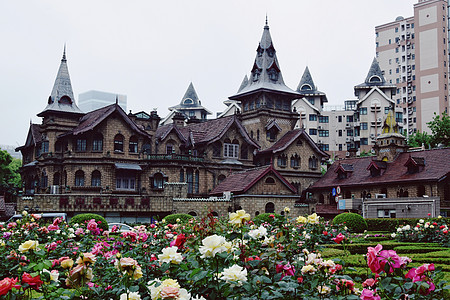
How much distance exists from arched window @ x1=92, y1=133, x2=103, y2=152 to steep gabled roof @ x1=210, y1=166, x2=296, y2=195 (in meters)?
11.6

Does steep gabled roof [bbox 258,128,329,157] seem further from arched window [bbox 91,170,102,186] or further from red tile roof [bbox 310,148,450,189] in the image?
arched window [bbox 91,170,102,186]

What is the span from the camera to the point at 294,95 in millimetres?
61469

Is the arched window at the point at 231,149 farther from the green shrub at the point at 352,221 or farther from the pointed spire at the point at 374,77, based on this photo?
the pointed spire at the point at 374,77

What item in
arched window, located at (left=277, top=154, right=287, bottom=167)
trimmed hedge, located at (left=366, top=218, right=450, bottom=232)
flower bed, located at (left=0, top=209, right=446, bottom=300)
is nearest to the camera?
flower bed, located at (left=0, top=209, right=446, bottom=300)

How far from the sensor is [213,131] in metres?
55.5

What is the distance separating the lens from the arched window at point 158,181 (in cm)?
4972

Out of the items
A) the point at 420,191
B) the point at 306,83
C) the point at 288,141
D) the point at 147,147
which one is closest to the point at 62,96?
the point at 147,147

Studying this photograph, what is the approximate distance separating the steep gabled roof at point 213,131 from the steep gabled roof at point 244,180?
5354 millimetres

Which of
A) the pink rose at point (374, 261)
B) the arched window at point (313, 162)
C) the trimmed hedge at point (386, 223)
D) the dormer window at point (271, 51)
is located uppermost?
the dormer window at point (271, 51)

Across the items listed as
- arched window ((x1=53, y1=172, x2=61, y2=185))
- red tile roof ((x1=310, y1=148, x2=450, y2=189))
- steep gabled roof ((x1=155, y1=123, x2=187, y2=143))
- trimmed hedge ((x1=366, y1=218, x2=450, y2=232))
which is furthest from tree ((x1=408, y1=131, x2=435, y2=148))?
arched window ((x1=53, y1=172, x2=61, y2=185))

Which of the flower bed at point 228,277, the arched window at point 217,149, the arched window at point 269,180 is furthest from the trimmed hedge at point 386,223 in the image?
the flower bed at point 228,277

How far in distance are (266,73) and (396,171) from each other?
21071mm

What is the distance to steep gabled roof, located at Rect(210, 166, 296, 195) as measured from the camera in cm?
4619

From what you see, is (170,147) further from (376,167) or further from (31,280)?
(31,280)
